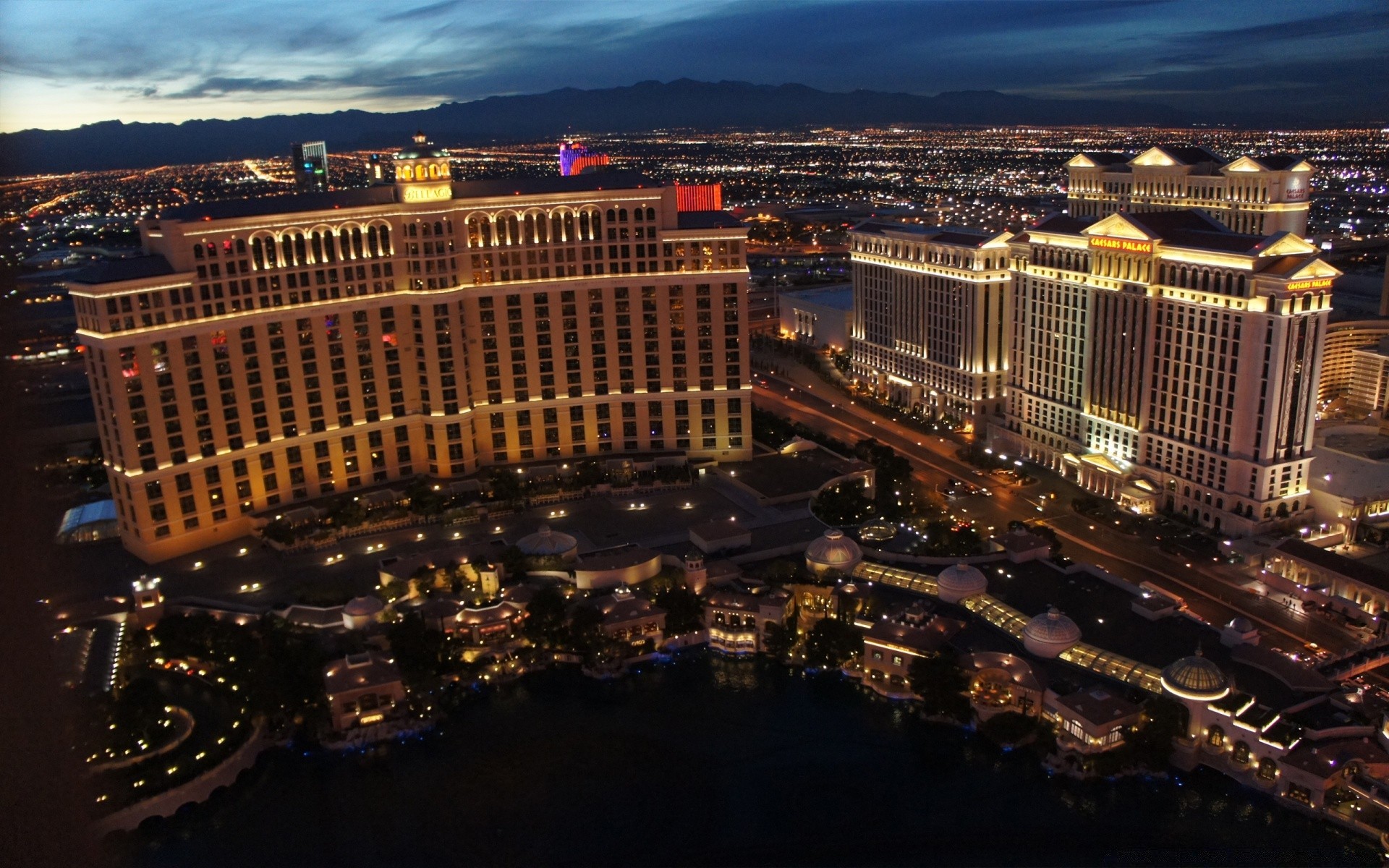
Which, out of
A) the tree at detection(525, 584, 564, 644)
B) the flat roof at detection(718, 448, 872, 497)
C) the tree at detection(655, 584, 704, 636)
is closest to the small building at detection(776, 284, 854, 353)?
the flat roof at detection(718, 448, 872, 497)

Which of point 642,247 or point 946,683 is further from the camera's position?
point 642,247

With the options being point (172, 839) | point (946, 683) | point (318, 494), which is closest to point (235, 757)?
point (172, 839)

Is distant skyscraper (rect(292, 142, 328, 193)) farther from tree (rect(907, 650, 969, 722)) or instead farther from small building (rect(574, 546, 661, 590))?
tree (rect(907, 650, 969, 722))

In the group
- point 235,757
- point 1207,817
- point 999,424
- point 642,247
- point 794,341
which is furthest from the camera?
point 794,341

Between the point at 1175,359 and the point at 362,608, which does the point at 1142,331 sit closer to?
the point at 1175,359

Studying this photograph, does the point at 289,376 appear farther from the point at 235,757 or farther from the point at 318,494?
the point at 235,757

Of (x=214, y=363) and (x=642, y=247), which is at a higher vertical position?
(x=642, y=247)
